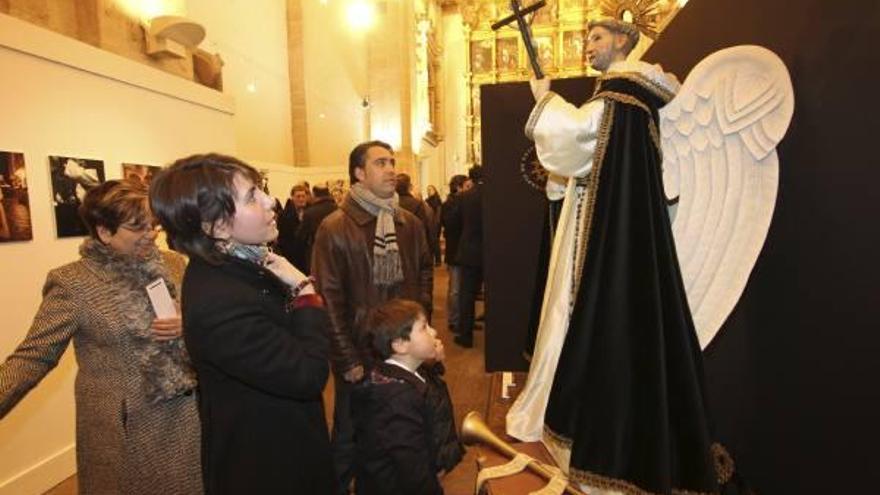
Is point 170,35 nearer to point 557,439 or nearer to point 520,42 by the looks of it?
point 557,439

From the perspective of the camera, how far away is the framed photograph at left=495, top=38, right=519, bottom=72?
15586mm

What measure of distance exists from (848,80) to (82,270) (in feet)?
8.07

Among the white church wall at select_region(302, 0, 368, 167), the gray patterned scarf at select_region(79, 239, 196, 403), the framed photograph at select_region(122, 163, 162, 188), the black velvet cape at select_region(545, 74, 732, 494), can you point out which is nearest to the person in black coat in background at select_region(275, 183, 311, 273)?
the framed photograph at select_region(122, 163, 162, 188)

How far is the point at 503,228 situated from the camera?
13.3 feet

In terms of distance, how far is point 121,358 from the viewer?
1.91m

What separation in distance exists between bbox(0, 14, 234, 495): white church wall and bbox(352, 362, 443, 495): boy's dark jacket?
2383mm

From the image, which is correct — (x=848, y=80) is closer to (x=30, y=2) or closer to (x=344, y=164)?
(x=30, y=2)

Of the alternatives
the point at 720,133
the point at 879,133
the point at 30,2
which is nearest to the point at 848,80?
the point at 879,133

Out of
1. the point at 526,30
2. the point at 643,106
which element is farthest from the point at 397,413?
the point at 526,30

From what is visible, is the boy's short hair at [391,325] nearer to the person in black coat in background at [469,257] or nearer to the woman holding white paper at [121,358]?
the woman holding white paper at [121,358]

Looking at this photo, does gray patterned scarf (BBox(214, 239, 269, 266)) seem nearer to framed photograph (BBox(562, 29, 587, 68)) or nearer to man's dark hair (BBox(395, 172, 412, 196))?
man's dark hair (BBox(395, 172, 412, 196))

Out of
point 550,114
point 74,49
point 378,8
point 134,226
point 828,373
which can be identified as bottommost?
point 828,373

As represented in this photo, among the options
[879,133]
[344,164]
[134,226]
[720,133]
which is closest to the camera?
[879,133]

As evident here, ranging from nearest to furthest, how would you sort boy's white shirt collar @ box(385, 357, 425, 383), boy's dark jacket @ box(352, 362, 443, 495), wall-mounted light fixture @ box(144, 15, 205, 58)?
boy's dark jacket @ box(352, 362, 443, 495) < boy's white shirt collar @ box(385, 357, 425, 383) < wall-mounted light fixture @ box(144, 15, 205, 58)
